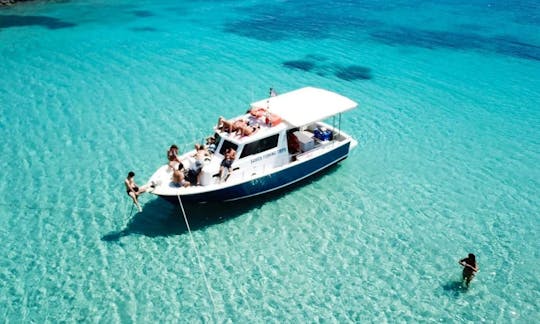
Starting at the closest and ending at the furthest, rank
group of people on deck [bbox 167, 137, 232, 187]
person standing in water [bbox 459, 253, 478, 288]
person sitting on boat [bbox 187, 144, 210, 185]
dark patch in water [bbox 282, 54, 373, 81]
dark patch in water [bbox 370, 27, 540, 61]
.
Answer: person standing in water [bbox 459, 253, 478, 288]
group of people on deck [bbox 167, 137, 232, 187]
person sitting on boat [bbox 187, 144, 210, 185]
dark patch in water [bbox 282, 54, 373, 81]
dark patch in water [bbox 370, 27, 540, 61]

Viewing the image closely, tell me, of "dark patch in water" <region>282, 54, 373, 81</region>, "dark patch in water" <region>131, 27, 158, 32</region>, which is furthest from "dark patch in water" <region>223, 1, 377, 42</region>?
"dark patch in water" <region>131, 27, 158, 32</region>

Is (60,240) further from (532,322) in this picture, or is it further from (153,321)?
(532,322)

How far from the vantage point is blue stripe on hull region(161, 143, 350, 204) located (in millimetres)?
16859

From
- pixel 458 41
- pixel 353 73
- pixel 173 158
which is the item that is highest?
pixel 458 41

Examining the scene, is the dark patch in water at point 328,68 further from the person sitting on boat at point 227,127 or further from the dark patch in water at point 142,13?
the dark patch in water at point 142,13

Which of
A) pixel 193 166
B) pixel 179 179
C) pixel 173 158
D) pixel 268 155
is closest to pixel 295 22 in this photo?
pixel 268 155

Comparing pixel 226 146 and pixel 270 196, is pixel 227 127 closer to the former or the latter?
pixel 226 146

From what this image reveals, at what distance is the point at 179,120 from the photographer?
A: 989 inches

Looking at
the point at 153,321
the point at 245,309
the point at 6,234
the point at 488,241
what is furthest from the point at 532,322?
the point at 6,234

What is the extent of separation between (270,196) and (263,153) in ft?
6.48

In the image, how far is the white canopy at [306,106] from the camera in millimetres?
18969

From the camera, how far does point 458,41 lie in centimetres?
4162

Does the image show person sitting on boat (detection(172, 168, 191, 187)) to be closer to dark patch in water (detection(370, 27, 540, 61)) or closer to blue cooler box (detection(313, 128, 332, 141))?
blue cooler box (detection(313, 128, 332, 141))

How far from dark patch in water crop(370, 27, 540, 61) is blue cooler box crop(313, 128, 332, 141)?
23.8 metres
